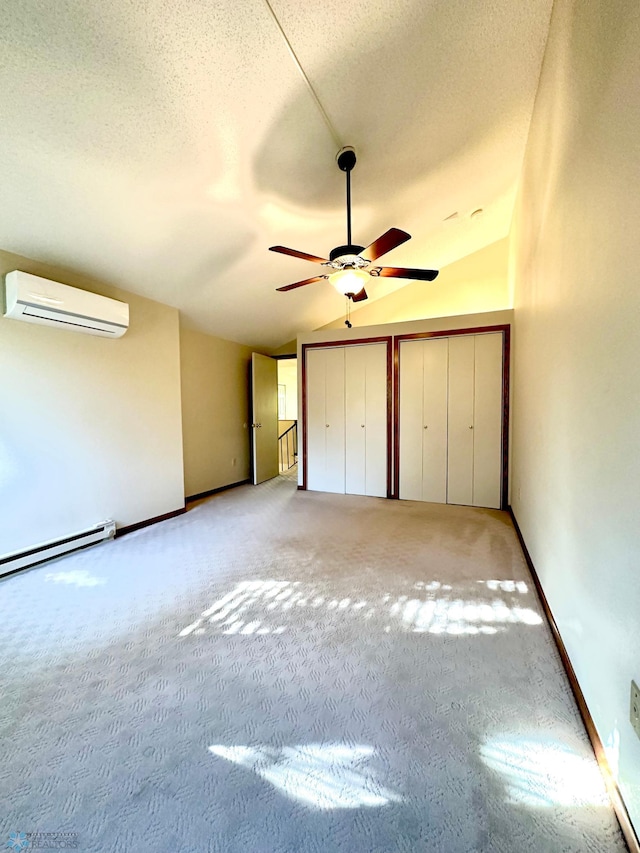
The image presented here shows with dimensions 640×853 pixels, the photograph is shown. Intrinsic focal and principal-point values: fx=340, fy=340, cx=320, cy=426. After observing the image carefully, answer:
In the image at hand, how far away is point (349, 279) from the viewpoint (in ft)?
8.13

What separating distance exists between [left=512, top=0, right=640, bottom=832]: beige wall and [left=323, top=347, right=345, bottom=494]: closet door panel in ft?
9.69

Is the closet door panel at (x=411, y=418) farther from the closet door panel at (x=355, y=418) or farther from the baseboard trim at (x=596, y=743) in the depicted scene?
the baseboard trim at (x=596, y=743)

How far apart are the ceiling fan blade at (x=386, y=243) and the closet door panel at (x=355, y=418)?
243 centimetres

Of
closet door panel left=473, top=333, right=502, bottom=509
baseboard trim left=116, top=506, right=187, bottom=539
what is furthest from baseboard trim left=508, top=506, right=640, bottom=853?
baseboard trim left=116, top=506, right=187, bottom=539

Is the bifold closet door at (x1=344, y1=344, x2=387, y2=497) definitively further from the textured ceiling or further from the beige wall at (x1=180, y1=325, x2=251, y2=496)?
the beige wall at (x1=180, y1=325, x2=251, y2=496)

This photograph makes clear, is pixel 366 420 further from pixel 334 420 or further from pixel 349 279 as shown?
pixel 349 279

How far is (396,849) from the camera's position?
93 centimetres

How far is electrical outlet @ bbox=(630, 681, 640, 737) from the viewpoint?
93cm

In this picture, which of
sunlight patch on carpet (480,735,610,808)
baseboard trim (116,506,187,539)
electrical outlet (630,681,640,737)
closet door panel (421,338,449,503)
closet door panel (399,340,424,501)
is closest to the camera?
electrical outlet (630,681,640,737)

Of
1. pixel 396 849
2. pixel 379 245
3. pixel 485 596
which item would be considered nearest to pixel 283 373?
pixel 379 245

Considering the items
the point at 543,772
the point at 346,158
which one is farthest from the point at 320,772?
the point at 346,158

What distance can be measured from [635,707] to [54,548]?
3.51 m

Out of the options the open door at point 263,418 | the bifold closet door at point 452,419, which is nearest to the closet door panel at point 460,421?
the bifold closet door at point 452,419

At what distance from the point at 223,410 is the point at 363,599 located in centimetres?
384
